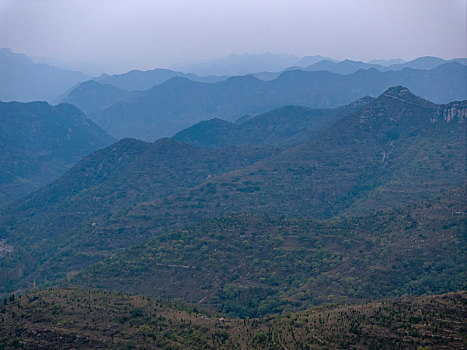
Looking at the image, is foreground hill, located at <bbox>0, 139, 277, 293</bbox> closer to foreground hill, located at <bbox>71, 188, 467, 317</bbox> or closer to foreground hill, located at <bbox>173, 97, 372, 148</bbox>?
foreground hill, located at <bbox>71, 188, 467, 317</bbox>

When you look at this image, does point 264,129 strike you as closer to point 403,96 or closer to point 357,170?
point 403,96

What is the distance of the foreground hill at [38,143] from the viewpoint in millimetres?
138375

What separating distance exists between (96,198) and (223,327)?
7013 centimetres

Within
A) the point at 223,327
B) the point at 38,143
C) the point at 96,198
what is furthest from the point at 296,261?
the point at 38,143

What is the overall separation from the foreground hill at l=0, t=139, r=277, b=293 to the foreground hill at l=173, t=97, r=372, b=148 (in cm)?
2673

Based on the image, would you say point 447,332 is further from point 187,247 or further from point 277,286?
point 187,247

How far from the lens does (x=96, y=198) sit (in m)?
103

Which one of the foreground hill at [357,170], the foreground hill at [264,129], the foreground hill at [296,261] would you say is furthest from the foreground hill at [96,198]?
the foreground hill at [264,129]

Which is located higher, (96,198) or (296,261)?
(96,198)

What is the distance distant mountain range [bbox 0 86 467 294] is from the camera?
83250 mm

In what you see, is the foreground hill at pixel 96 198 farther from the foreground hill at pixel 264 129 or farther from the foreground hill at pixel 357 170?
the foreground hill at pixel 264 129

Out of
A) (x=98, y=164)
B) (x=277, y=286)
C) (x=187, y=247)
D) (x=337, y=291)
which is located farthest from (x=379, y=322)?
(x=98, y=164)

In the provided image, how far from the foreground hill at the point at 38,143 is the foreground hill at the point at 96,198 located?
25.8 metres

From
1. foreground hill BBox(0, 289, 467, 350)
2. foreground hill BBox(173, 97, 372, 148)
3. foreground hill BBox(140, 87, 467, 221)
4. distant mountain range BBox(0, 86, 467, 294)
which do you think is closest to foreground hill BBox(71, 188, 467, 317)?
foreground hill BBox(0, 289, 467, 350)
